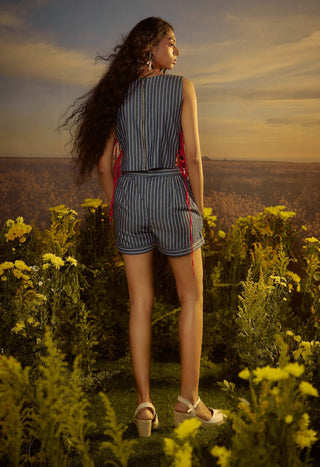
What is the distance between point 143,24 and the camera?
2.02 metres

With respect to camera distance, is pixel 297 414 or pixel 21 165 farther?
pixel 21 165

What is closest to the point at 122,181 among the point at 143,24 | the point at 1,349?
the point at 143,24

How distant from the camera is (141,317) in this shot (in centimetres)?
214

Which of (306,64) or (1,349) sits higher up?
(306,64)

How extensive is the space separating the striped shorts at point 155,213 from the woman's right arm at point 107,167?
16cm

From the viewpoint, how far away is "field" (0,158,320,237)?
4.19m

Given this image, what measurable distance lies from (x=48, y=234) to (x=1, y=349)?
3.02 feet

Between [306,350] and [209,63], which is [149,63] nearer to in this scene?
[306,350]

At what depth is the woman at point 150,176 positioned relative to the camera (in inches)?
77.9

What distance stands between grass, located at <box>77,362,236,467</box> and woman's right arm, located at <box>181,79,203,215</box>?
96 centimetres

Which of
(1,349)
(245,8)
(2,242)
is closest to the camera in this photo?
(1,349)

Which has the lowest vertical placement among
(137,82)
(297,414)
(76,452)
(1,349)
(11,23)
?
(76,452)

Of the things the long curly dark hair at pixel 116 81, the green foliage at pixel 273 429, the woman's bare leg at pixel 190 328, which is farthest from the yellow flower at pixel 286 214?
the green foliage at pixel 273 429

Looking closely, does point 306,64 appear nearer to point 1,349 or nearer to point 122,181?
point 122,181
